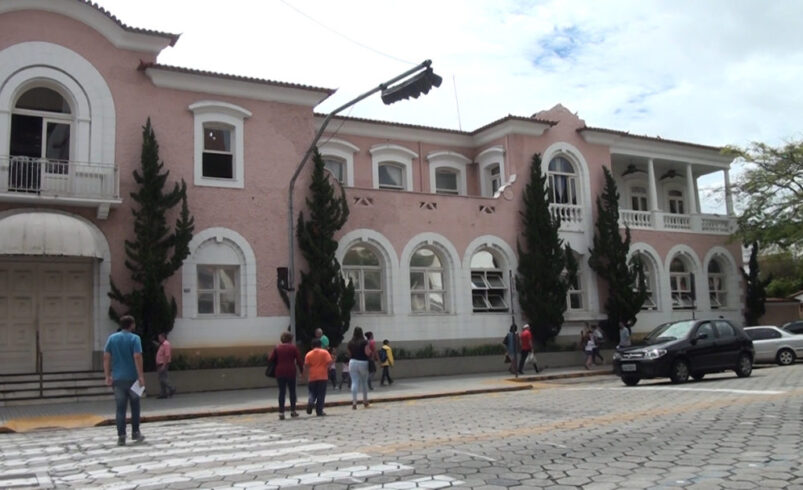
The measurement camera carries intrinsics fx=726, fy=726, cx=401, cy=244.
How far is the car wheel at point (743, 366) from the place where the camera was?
20.3 meters

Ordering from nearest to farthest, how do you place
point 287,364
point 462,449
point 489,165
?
point 462,449 < point 287,364 < point 489,165

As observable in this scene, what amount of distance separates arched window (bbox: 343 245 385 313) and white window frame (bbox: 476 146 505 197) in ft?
23.3

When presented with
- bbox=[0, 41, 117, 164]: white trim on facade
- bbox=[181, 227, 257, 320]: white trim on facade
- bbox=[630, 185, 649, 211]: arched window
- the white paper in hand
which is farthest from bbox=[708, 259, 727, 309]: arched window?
the white paper in hand

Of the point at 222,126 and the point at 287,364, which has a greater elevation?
the point at 222,126

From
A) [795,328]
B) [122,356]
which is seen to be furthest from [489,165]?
[122,356]

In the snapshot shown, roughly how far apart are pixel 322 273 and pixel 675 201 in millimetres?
21902

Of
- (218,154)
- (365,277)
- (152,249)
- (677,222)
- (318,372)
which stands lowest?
(318,372)

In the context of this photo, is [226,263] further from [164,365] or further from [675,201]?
[675,201]

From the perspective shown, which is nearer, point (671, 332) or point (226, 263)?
point (671, 332)

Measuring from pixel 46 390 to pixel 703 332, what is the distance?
17718mm

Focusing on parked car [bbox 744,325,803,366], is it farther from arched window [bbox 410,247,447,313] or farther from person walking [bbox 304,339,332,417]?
person walking [bbox 304,339,332,417]

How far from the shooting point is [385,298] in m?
25.9

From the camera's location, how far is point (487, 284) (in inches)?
1115

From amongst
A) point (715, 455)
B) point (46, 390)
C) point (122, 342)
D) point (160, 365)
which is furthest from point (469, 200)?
point (715, 455)
